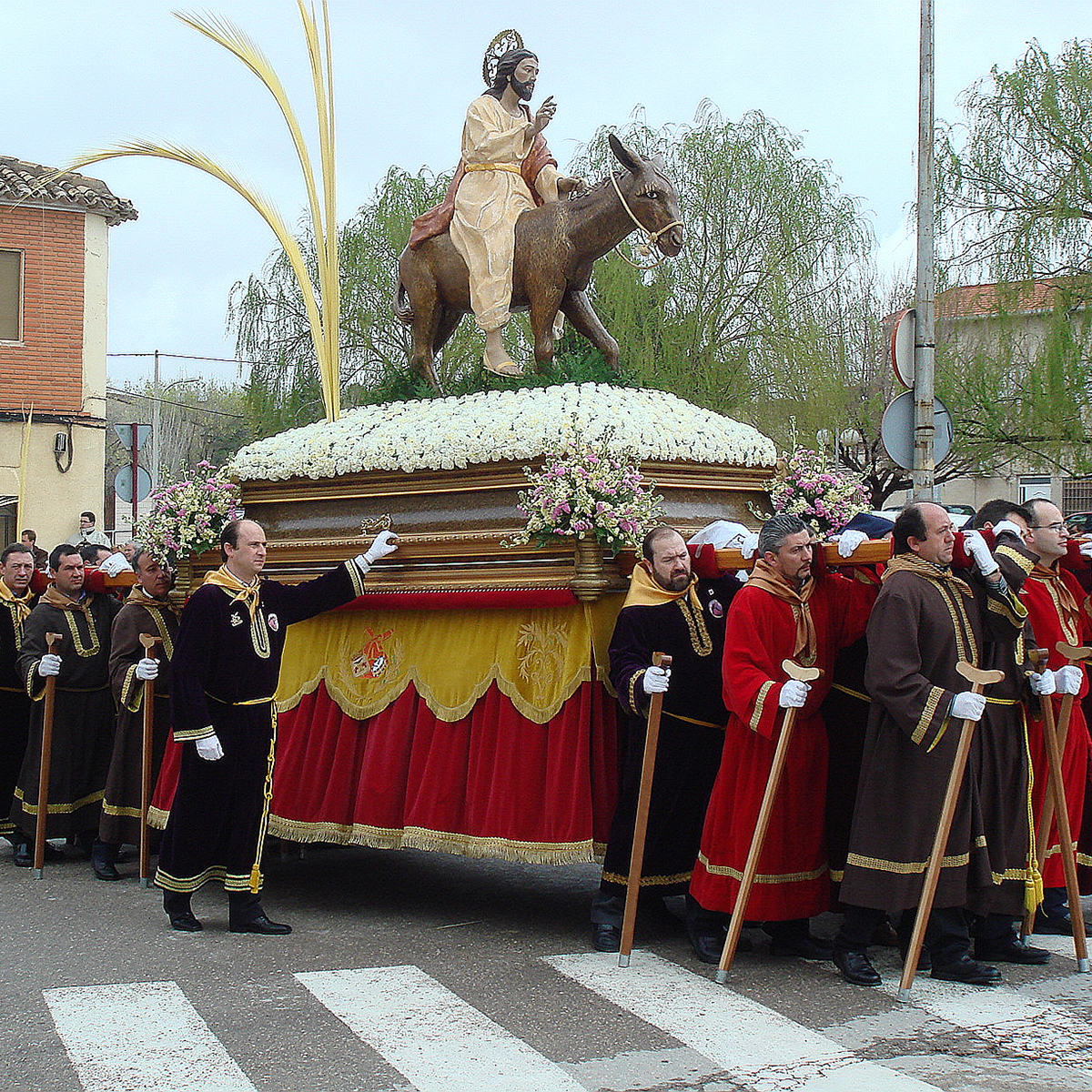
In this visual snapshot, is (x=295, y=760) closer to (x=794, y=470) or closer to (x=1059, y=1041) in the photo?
(x=794, y=470)

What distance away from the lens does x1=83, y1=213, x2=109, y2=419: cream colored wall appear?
65.1ft

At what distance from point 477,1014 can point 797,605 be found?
2016 millimetres

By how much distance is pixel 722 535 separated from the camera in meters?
6.36

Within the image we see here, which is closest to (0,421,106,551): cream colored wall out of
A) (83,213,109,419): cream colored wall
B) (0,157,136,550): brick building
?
(0,157,136,550): brick building

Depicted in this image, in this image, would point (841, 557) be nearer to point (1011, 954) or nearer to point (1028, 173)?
point (1011, 954)

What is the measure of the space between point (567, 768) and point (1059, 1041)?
2.31 metres

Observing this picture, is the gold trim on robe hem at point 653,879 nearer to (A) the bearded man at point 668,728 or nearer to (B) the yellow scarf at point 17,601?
(A) the bearded man at point 668,728

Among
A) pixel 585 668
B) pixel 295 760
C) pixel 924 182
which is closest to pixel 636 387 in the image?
pixel 585 668

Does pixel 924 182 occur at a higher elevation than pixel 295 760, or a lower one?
higher

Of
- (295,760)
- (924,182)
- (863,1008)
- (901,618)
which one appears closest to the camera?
(863,1008)

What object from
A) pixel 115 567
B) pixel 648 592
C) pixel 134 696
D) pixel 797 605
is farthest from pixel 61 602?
pixel 797 605

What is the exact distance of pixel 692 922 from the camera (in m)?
5.65

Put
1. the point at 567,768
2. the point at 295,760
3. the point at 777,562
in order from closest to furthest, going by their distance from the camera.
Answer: the point at 777,562 < the point at 567,768 < the point at 295,760

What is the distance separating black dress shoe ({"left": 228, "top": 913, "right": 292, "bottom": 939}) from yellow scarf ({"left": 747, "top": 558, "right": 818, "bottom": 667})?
255 centimetres
